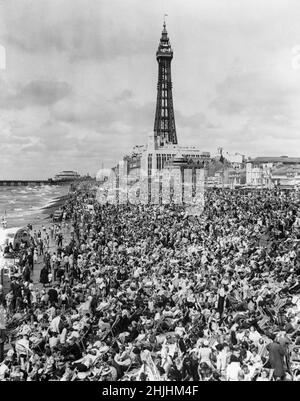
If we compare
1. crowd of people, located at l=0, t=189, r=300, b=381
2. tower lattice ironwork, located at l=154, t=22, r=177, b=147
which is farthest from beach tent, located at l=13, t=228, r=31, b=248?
tower lattice ironwork, located at l=154, t=22, r=177, b=147

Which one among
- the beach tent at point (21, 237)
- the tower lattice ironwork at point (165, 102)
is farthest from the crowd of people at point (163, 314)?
the tower lattice ironwork at point (165, 102)

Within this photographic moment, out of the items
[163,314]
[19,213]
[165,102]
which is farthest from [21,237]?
[165,102]

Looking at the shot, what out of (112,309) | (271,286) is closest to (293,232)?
(271,286)

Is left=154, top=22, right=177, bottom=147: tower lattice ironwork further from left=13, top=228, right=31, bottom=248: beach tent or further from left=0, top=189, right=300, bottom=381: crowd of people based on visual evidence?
left=0, top=189, right=300, bottom=381: crowd of people

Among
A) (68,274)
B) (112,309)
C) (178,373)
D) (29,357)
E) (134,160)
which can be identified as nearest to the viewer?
(178,373)

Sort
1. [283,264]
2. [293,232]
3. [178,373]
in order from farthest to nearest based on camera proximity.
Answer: [293,232] → [283,264] → [178,373]
